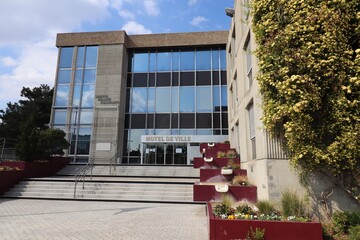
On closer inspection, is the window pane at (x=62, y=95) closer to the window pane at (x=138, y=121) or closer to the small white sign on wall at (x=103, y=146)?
the small white sign on wall at (x=103, y=146)

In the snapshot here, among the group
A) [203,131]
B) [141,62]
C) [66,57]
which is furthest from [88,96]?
[203,131]

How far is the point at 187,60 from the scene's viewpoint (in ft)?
91.2

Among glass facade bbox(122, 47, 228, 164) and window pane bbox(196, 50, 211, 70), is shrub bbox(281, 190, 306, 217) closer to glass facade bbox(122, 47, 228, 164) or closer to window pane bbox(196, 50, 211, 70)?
glass facade bbox(122, 47, 228, 164)

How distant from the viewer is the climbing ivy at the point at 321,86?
23.7 feet

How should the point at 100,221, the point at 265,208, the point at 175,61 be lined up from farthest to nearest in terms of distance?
the point at 175,61, the point at 100,221, the point at 265,208

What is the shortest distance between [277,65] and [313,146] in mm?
2539

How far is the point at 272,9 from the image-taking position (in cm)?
863

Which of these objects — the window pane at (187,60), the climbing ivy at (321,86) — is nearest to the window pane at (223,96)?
the window pane at (187,60)

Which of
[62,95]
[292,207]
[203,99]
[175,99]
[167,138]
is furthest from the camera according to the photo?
[62,95]

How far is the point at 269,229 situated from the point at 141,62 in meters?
24.7

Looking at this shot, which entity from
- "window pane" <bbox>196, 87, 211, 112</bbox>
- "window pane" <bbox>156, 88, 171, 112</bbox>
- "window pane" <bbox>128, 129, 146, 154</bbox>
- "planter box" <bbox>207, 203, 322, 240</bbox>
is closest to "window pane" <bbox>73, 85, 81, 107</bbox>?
"window pane" <bbox>128, 129, 146, 154</bbox>

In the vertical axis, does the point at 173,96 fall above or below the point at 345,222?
above

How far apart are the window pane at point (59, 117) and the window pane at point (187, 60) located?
12.6 m

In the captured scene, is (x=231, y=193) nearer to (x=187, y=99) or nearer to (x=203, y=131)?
(x=203, y=131)
